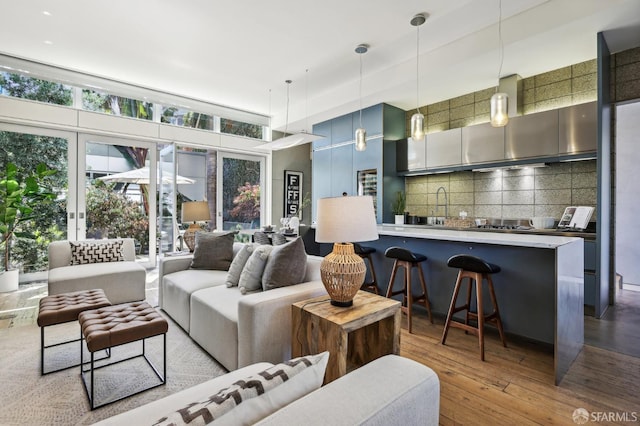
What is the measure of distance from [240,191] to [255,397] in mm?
6400

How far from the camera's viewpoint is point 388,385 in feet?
2.88

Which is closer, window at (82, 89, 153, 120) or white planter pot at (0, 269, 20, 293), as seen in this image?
white planter pot at (0, 269, 20, 293)

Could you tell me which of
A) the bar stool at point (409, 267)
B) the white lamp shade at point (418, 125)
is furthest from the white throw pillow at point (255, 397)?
the white lamp shade at point (418, 125)

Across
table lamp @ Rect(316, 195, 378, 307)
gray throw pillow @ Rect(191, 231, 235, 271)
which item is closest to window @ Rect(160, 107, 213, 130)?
gray throw pillow @ Rect(191, 231, 235, 271)

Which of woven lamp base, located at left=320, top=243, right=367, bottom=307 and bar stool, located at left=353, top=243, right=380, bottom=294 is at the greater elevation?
woven lamp base, located at left=320, top=243, right=367, bottom=307

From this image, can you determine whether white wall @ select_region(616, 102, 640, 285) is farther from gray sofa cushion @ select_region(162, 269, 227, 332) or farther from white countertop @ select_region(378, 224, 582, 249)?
gray sofa cushion @ select_region(162, 269, 227, 332)

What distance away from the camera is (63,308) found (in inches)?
86.4

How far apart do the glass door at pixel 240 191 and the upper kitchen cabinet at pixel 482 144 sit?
4.34m

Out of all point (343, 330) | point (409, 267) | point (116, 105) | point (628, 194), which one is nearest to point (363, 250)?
point (409, 267)

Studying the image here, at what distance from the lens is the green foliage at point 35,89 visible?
14.5 feet

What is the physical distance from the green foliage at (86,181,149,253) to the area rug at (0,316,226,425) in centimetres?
264

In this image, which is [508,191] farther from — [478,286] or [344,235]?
[344,235]

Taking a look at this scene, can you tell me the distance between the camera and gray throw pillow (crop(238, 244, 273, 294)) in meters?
2.47

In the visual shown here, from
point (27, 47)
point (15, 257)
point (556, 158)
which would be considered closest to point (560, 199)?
point (556, 158)
